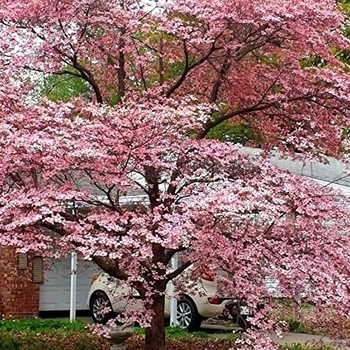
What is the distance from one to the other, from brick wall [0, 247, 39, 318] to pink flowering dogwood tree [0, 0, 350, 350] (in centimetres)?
599

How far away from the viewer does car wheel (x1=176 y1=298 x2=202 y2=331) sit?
38.5 feet

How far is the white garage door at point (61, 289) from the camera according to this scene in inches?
602

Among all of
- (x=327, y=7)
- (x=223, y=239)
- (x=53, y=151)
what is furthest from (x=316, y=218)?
(x=53, y=151)

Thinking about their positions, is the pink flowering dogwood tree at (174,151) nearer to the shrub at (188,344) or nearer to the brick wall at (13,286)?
the shrub at (188,344)

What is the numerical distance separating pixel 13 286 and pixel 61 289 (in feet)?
5.49

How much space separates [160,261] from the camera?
25.0 ft

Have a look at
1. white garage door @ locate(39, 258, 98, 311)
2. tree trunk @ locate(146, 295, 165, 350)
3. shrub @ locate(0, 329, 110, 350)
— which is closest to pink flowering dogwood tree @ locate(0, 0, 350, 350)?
tree trunk @ locate(146, 295, 165, 350)

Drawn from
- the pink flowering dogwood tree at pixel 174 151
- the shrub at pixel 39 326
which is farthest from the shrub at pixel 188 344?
the shrub at pixel 39 326

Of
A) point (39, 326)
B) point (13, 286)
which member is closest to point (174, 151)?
point (39, 326)

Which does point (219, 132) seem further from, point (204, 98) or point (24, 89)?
point (24, 89)

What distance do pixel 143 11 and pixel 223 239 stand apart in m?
2.64

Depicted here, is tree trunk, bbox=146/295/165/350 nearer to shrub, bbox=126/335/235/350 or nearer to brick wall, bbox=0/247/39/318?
shrub, bbox=126/335/235/350

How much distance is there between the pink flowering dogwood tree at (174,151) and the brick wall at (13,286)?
599 centimetres

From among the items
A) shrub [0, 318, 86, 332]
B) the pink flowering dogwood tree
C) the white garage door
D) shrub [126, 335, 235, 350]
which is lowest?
shrub [126, 335, 235, 350]
